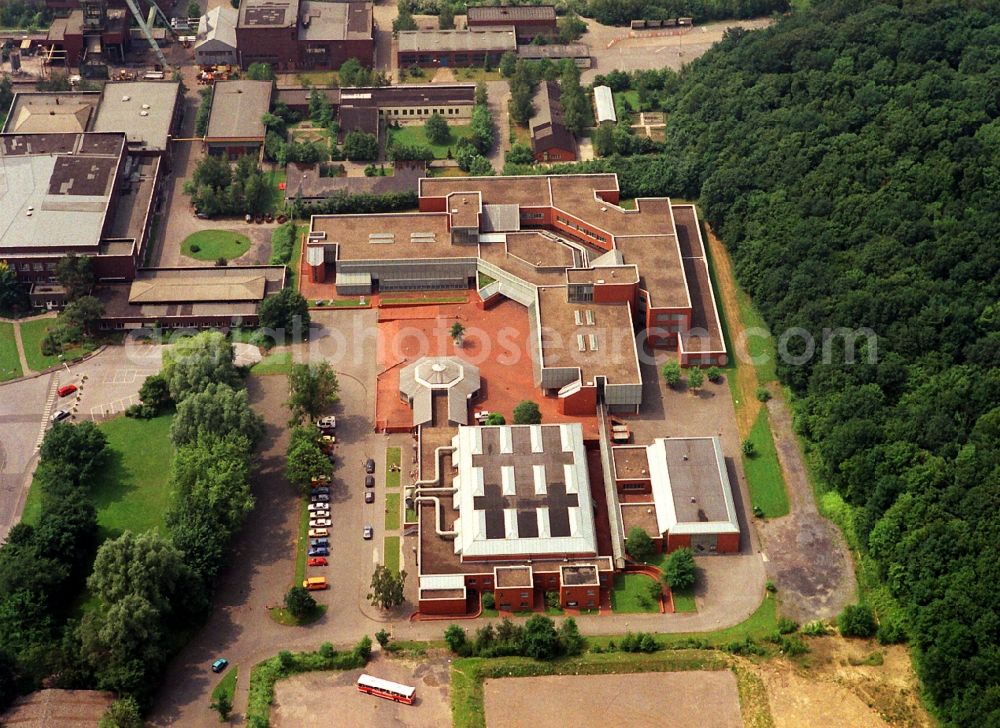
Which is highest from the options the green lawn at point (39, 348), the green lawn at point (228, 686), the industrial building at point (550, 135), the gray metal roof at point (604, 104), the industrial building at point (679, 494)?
the gray metal roof at point (604, 104)

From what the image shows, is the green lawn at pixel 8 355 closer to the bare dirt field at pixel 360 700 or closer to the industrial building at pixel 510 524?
→ the industrial building at pixel 510 524

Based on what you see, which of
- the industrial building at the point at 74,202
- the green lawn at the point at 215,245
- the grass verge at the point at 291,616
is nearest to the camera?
the grass verge at the point at 291,616

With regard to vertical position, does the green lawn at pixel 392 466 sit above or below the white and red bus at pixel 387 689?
above

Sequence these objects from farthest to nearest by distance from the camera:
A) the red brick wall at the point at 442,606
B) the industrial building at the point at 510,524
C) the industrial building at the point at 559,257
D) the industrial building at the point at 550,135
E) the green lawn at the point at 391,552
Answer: the industrial building at the point at 550,135 < the industrial building at the point at 559,257 < the green lawn at the point at 391,552 < the industrial building at the point at 510,524 < the red brick wall at the point at 442,606

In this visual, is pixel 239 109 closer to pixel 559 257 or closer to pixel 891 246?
pixel 559 257

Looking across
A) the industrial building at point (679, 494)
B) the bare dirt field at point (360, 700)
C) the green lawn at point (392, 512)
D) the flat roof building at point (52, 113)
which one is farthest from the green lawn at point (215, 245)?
the bare dirt field at point (360, 700)

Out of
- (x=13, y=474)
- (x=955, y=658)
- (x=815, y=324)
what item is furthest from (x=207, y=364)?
(x=955, y=658)

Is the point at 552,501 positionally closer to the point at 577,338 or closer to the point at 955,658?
the point at 577,338
